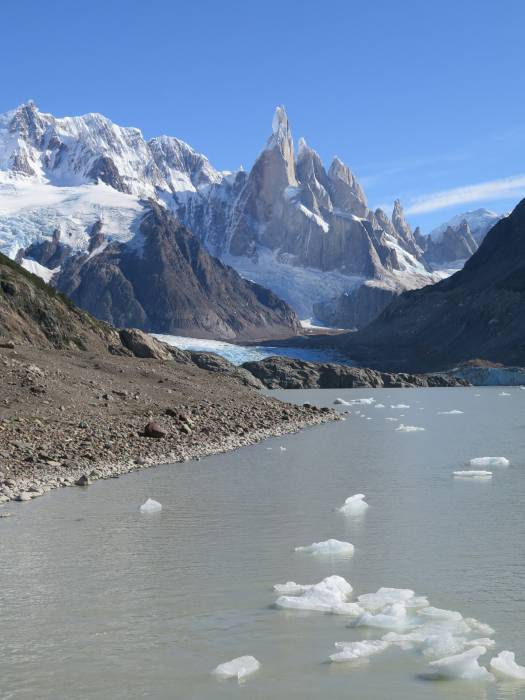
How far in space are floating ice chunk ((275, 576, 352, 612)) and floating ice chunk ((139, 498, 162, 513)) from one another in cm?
672

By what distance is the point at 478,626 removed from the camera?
986 cm

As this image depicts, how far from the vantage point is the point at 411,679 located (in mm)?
8398

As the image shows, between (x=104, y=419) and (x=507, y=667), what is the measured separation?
2263 cm

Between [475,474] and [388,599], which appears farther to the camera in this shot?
[475,474]

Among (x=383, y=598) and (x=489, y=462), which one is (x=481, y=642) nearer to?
(x=383, y=598)

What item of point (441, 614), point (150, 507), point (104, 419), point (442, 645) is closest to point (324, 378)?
point (104, 419)

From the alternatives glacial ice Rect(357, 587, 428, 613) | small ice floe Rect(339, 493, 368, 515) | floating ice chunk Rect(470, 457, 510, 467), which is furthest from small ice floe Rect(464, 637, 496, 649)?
floating ice chunk Rect(470, 457, 510, 467)

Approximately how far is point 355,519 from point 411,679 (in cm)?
827

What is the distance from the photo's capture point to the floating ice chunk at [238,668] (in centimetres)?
855

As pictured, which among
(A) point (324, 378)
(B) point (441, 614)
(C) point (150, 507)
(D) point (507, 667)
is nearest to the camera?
(D) point (507, 667)

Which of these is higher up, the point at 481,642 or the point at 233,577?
the point at 233,577

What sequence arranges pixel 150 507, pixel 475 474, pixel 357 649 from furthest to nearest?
pixel 475 474 < pixel 150 507 < pixel 357 649

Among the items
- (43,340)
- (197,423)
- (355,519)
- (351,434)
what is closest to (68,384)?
(197,423)

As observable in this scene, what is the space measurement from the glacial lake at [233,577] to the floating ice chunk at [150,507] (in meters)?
0.24
